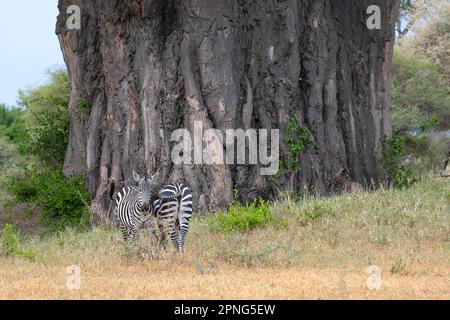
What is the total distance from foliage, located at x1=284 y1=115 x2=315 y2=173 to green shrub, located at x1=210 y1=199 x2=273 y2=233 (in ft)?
8.56

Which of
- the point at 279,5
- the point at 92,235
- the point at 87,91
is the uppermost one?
the point at 279,5

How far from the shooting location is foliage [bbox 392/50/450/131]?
37.3m

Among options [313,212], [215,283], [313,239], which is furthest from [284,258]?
[313,212]

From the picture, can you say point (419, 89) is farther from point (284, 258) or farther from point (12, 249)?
point (12, 249)

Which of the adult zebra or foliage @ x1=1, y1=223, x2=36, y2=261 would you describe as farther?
foliage @ x1=1, y1=223, x2=36, y2=261

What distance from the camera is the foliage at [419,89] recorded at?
3734 cm

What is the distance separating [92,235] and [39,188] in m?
4.92

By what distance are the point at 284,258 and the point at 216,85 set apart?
6006 mm

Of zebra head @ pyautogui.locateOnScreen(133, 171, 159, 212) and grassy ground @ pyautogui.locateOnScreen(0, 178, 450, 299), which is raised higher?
zebra head @ pyautogui.locateOnScreen(133, 171, 159, 212)

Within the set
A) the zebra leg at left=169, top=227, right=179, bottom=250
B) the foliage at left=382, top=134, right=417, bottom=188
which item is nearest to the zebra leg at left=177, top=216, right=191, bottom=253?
the zebra leg at left=169, top=227, right=179, bottom=250

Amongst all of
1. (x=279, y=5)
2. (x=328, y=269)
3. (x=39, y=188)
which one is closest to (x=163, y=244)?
(x=328, y=269)

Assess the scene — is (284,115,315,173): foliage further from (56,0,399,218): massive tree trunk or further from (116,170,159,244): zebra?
(116,170,159,244): zebra
